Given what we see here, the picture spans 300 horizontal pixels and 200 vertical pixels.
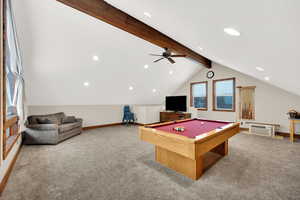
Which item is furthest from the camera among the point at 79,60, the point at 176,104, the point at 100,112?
the point at 176,104

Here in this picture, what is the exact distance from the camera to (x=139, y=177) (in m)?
2.12

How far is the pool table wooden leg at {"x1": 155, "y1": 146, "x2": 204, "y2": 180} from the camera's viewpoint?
2072 mm

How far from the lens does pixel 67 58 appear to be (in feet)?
12.2

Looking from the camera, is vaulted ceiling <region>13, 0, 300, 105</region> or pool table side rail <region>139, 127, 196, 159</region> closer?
vaulted ceiling <region>13, 0, 300, 105</region>

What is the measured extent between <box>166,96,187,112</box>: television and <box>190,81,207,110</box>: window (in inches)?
54.9

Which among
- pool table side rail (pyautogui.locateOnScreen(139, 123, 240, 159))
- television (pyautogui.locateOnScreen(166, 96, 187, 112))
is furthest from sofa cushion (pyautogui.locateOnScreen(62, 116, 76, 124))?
television (pyautogui.locateOnScreen(166, 96, 187, 112))

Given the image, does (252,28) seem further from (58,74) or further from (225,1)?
(58,74)

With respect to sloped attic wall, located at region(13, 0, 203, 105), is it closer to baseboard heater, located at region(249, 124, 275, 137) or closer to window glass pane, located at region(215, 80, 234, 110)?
window glass pane, located at region(215, 80, 234, 110)

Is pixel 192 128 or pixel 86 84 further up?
pixel 86 84

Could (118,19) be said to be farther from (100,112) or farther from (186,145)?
(100,112)

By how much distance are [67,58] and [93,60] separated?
694 mm

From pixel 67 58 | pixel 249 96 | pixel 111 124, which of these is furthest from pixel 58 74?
pixel 249 96

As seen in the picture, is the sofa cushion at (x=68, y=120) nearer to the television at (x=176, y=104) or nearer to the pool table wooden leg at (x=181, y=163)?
the pool table wooden leg at (x=181, y=163)

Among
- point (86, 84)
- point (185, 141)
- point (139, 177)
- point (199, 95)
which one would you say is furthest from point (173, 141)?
point (199, 95)
